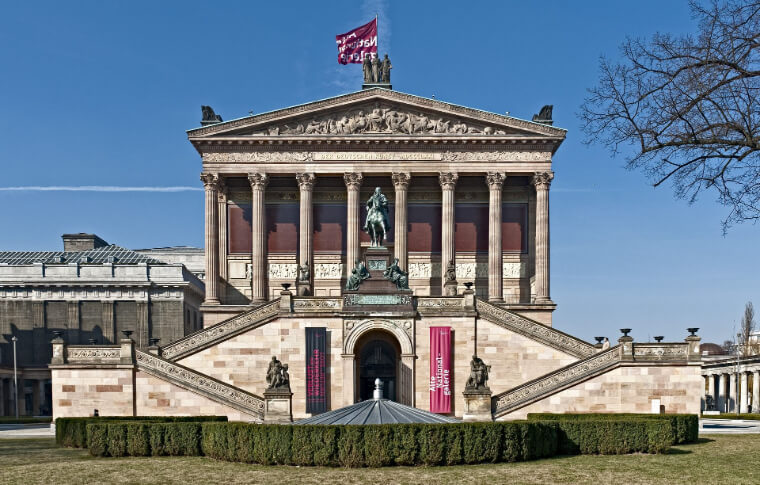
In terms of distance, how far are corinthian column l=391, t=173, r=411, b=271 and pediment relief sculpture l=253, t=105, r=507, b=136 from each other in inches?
142

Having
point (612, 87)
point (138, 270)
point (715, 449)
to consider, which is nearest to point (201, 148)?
point (138, 270)

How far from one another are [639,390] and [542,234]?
20.8m

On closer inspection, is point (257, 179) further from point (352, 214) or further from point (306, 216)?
point (352, 214)

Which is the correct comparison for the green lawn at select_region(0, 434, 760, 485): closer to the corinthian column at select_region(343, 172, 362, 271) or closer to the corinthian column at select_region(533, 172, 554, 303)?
the corinthian column at select_region(533, 172, 554, 303)

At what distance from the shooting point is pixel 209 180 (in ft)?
213

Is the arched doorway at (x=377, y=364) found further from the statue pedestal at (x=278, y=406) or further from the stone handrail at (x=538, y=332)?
the statue pedestal at (x=278, y=406)

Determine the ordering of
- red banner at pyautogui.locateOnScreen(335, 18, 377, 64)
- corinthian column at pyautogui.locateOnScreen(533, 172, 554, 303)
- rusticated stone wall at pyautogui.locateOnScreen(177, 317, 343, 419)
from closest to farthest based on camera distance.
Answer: rusticated stone wall at pyautogui.locateOnScreen(177, 317, 343, 419) → corinthian column at pyautogui.locateOnScreen(533, 172, 554, 303) → red banner at pyautogui.locateOnScreen(335, 18, 377, 64)

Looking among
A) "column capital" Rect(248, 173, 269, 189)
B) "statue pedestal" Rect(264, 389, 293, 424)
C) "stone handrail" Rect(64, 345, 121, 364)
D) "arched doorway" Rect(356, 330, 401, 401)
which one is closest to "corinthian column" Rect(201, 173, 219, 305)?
"column capital" Rect(248, 173, 269, 189)

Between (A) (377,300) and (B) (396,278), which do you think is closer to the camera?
(A) (377,300)

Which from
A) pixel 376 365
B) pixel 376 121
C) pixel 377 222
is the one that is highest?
pixel 376 121

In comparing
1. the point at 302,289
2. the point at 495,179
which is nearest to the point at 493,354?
the point at 302,289

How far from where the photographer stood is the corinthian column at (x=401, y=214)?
64875mm

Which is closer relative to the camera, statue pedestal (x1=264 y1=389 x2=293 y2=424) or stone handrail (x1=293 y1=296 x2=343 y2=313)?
statue pedestal (x1=264 y1=389 x2=293 y2=424)

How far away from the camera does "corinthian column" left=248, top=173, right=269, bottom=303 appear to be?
212ft
